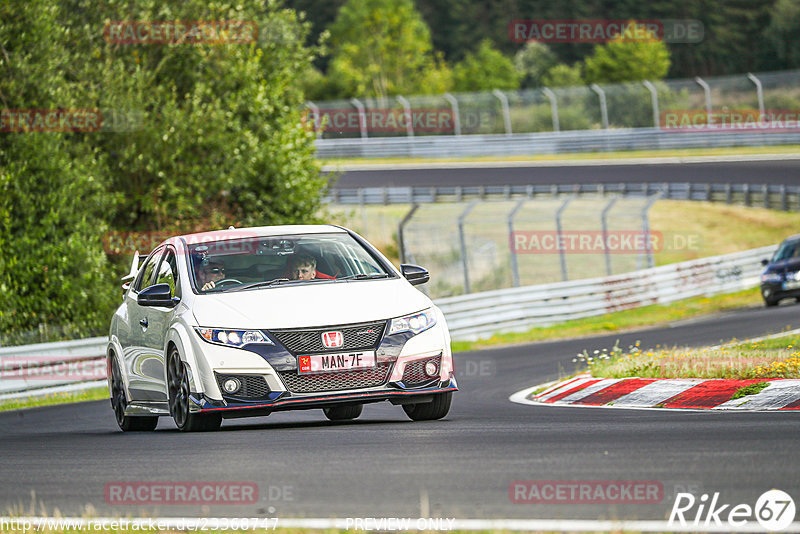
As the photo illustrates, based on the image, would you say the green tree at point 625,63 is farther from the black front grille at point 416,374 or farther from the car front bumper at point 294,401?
the car front bumper at point 294,401

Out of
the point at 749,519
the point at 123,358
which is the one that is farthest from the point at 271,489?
the point at 123,358

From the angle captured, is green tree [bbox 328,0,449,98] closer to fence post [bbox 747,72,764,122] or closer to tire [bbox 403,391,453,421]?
fence post [bbox 747,72,764,122]

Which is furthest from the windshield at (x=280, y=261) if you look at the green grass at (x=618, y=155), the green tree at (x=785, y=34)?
the green tree at (x=785, y=34)

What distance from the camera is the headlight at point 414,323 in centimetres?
884

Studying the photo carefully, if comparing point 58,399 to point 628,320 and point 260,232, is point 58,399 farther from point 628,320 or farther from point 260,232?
point 628,320

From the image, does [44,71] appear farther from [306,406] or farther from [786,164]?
[786,164]

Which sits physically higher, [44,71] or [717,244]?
[44,71]

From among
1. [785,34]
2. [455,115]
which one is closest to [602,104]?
[455,115]

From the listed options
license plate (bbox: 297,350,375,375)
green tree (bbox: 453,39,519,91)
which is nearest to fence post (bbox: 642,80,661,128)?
green tree (bbox: 453,39,519,91)

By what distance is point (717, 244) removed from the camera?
39344 mm

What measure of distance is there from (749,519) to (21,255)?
59.2 feet

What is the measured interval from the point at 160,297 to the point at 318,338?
1513 mm

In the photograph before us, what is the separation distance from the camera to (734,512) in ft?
16.9

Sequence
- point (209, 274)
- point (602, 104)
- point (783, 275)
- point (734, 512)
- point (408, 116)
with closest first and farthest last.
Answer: point (734, 512), point (209, 274), point (783, 275), point (602, 104), point (408, 116)
